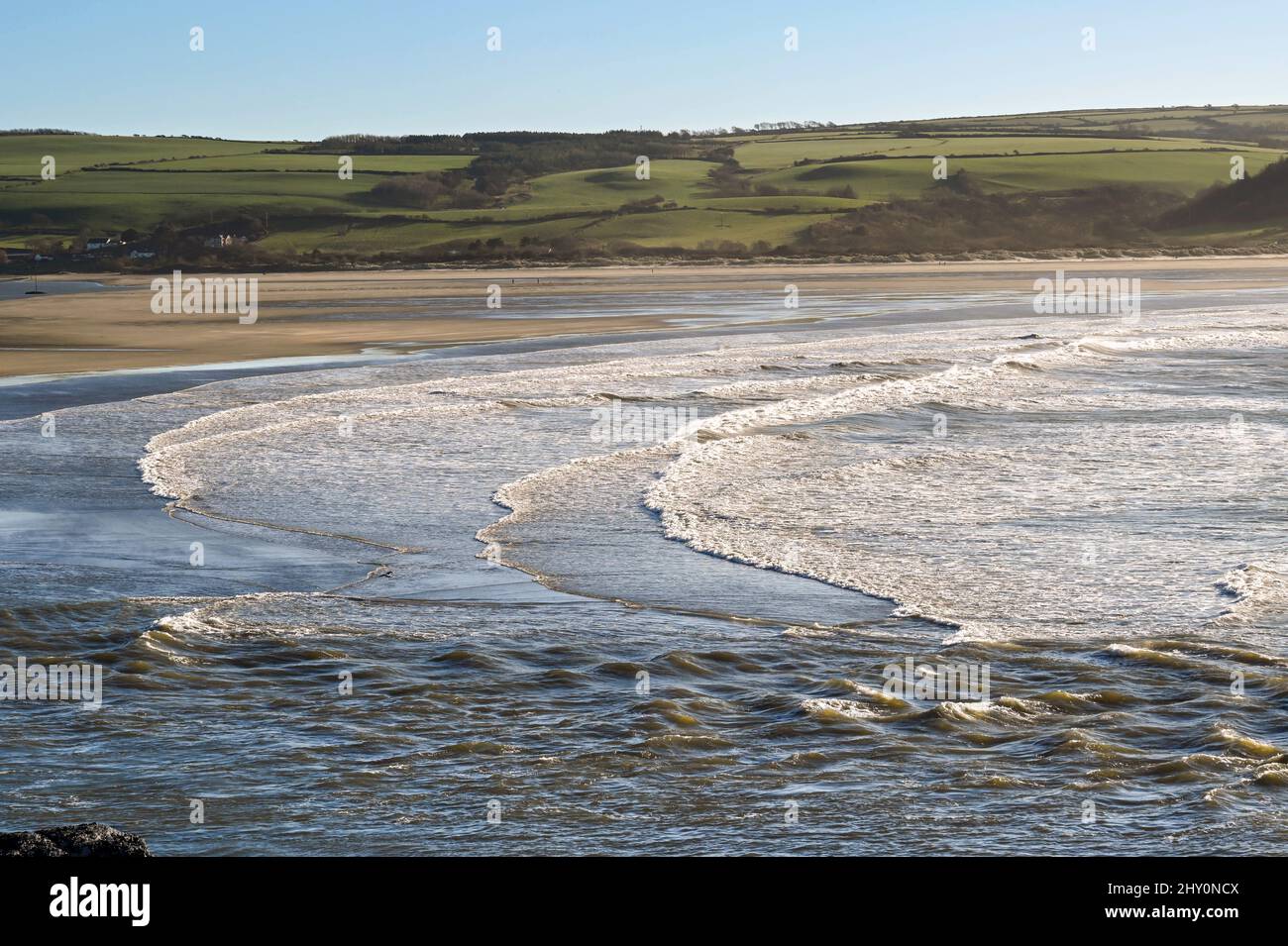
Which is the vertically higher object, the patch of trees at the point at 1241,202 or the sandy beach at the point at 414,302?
the patch of trees at the point at 1241,202

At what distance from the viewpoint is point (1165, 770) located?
240 inches

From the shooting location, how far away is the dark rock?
406 cm

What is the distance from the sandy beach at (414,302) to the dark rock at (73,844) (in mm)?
23065

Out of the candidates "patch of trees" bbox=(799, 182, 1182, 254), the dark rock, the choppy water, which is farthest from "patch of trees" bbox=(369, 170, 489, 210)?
the dark rock

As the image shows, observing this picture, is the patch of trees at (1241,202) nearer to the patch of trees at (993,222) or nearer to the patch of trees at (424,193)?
the patch of trees at (993,222)

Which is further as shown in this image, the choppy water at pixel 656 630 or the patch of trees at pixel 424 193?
the patch of trees at pixel 424 193

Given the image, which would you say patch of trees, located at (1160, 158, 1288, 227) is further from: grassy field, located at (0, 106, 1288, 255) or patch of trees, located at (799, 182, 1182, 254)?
grassy field, located at (0, 106, 1288, 255)

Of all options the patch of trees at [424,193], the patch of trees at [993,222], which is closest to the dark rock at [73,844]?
the patch of trees at [993,222]

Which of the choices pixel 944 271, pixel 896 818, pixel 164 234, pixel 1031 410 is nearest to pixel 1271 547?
pixel 896 818

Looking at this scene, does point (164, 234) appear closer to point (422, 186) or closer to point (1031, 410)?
point (422, 186)

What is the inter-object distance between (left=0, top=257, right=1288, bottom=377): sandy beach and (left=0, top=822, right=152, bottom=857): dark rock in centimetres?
2307

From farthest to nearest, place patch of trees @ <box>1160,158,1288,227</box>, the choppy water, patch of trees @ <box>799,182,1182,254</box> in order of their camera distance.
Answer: patch of trees @ <box>1160,158,1288,227</box>
patch of trees @ <box>799,182,1182,254</box>
the choppy water

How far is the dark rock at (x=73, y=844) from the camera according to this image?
13.3ft

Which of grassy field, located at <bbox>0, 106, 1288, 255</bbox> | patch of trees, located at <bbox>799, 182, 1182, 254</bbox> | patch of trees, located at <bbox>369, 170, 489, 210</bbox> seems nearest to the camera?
patch of trees, located at <bbox>799, 182, 1182, 254</bbox>
